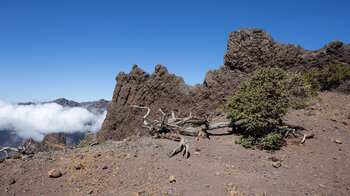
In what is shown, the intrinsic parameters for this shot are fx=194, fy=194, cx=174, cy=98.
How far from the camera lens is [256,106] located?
7148 millimetres

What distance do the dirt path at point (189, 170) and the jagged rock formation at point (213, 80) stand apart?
14.2 feet

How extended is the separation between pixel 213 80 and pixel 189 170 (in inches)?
283

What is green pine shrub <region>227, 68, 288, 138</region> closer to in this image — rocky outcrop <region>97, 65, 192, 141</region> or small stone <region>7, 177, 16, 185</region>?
rocky outcrop <region>97, 65, 192, 141</region>

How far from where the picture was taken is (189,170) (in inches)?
213

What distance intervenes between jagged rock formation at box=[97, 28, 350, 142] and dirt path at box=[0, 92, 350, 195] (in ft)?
14.2

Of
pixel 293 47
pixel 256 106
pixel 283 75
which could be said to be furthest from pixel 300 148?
pixel 293 47

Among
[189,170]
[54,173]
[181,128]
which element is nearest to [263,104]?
[181,128]

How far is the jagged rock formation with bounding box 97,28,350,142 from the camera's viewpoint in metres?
11.4

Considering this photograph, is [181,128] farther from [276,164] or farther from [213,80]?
[213,80]

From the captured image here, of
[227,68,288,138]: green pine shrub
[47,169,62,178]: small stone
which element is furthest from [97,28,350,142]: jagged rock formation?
[47,169,62,178]: small stone

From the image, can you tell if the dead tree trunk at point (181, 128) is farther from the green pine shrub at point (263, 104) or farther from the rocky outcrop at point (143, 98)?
the rocky outcrop at point (143, 98)

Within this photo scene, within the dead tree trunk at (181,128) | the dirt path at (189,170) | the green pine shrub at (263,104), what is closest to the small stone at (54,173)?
the dirt path at (189,170)

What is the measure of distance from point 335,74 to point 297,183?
9837mm

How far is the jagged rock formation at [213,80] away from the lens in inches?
448
